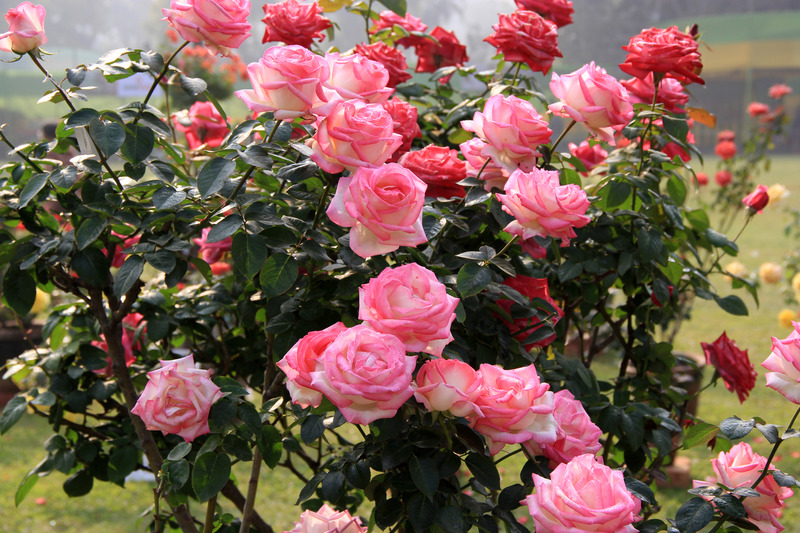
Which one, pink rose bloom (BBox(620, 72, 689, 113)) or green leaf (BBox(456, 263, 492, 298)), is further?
pink rose bloom (BBox(620, 72, 689, 113))

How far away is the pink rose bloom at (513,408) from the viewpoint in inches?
25.0

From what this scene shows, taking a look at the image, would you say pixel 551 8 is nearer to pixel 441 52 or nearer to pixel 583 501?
pixel 441 52

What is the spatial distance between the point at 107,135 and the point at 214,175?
6.2 inches

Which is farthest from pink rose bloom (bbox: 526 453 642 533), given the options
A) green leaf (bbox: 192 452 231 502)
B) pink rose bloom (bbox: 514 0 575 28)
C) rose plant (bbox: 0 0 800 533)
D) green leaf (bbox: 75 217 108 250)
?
pink rose bloom (bbox: 514 0 575 28)

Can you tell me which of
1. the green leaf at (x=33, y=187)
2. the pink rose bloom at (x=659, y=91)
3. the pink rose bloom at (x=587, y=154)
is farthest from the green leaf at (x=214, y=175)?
the pink rose bloom at (x=587, y=154)

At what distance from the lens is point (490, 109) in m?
0.80

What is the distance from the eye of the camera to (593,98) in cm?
84

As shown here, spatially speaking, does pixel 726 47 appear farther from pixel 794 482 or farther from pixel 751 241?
pixel 794 482

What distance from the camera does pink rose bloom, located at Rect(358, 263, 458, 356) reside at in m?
0.59

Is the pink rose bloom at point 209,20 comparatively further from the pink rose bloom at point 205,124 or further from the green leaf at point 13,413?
the green leaf at point 13,413

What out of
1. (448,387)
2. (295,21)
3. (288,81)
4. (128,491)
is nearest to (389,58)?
(295,21)

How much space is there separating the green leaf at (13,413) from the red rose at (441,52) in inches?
36.5

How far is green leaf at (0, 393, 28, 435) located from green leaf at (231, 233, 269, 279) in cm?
57

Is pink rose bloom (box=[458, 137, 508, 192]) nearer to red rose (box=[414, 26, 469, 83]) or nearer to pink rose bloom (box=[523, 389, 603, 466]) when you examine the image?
pink rose bloom (box=[523, 389, 603, 466])
